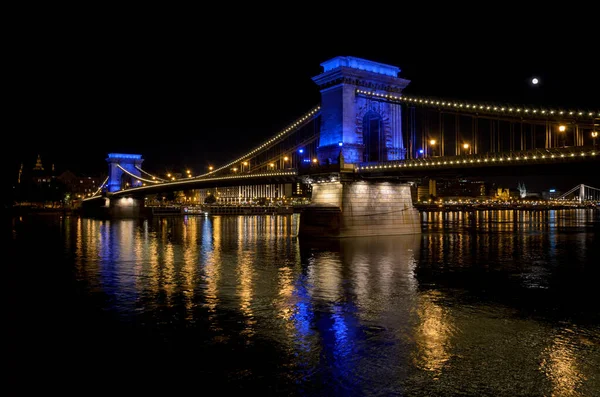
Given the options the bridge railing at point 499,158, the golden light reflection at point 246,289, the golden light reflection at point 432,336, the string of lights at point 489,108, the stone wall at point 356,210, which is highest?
the string of lights at point 489,108

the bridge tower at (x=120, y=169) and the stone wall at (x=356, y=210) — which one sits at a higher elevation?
the bridge tower at (x=120, y=169)

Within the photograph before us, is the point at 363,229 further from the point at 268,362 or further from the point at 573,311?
the point at 268,362

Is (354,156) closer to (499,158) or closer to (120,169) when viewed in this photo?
(499,158)

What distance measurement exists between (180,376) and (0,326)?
256 inches

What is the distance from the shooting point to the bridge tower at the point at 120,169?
10269 cm

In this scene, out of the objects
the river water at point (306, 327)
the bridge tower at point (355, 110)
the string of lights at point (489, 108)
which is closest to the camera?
the river water at point (306, 327)

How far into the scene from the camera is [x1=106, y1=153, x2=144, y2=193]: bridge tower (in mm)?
102688

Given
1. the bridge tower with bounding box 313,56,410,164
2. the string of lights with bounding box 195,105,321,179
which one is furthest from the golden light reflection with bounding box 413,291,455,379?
the string of lights with bounding box 195,105,321,179

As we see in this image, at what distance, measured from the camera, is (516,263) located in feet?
84.4

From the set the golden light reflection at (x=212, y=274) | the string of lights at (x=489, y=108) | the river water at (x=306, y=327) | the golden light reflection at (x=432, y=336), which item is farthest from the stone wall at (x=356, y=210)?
the golden light reflection at (x=432, y=336)

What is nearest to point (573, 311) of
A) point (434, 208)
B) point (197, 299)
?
point (197, 299)

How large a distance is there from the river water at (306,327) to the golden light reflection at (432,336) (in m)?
0.04

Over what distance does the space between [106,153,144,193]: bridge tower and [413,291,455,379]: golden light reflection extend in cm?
9324

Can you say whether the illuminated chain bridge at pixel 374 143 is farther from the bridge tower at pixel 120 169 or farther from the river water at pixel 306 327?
the bridge tower at pixel 120 169
